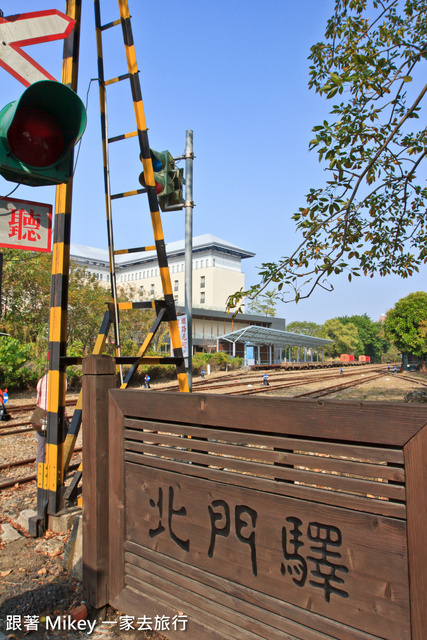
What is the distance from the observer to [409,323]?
44.2m

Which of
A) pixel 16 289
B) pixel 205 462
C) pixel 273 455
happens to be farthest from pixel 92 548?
pixel 16 289

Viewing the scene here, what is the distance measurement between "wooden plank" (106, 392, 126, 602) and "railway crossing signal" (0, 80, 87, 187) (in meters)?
1.58

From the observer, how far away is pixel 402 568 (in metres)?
1.70

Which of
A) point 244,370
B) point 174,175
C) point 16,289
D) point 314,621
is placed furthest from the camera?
point 244,370

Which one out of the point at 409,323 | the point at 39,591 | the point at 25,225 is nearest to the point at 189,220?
the point at 25,225

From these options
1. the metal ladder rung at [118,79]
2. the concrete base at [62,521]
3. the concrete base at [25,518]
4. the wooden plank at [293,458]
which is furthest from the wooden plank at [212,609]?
the metal ladder rung at [118,79]

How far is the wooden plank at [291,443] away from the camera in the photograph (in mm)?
1758

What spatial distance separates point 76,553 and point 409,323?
45.3 meters

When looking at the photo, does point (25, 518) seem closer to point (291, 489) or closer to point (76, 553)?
point (76, 553)

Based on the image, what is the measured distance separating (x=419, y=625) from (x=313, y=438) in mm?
742

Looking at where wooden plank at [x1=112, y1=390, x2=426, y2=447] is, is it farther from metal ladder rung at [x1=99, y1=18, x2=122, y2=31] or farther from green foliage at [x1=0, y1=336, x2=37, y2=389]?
green foliage at [x1=0, y1=336, x2=37, y2=389]

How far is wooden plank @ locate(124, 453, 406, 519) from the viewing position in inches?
69.7

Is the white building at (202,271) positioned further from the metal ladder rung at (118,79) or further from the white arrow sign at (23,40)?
the white arrow sign at (23,40)

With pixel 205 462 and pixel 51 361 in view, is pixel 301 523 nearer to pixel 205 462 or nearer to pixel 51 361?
pixel 205 462
